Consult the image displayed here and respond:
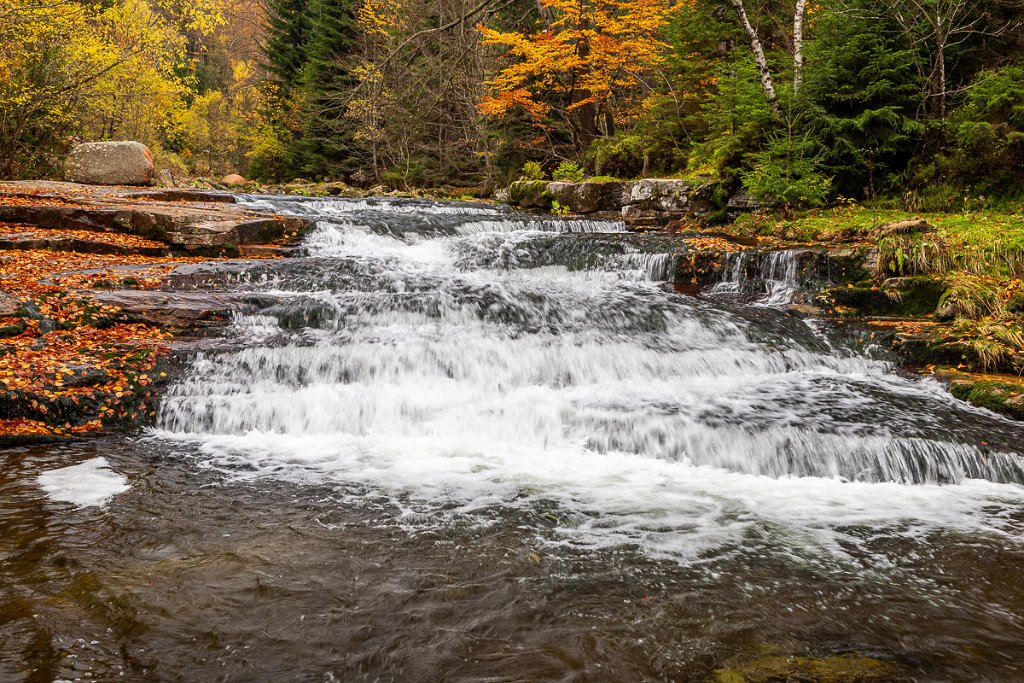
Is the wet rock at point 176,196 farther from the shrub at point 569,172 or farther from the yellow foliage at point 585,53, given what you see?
the shrub at point 569,172

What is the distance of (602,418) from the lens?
5.55m

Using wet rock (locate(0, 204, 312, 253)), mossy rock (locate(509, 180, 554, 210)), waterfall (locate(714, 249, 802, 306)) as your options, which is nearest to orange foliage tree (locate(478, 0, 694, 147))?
mossy rock (locate(509, 180, 554, 210))

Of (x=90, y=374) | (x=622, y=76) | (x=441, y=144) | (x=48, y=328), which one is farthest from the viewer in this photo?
(x=441, y=144)

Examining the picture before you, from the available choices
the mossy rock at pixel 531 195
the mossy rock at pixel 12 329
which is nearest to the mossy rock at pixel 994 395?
the mossy rock at pixel 12 329

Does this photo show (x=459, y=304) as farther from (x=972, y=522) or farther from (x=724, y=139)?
(x=724, y=139)

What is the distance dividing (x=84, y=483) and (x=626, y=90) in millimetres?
20522

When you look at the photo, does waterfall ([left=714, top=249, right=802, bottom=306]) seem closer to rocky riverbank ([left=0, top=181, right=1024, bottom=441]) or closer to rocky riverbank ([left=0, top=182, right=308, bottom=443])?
rocky riverbank ([left=0, top=181, right=1024, bottom=441])

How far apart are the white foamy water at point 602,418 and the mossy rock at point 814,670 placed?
3.24ft

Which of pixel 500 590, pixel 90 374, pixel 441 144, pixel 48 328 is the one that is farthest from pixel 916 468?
pixel 441 144

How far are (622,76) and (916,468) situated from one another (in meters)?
18.3

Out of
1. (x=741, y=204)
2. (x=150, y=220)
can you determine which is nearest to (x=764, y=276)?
(x=741, y=204)

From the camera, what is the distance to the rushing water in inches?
103

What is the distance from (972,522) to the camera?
392 cm

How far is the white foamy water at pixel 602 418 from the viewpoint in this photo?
4.16 metres
